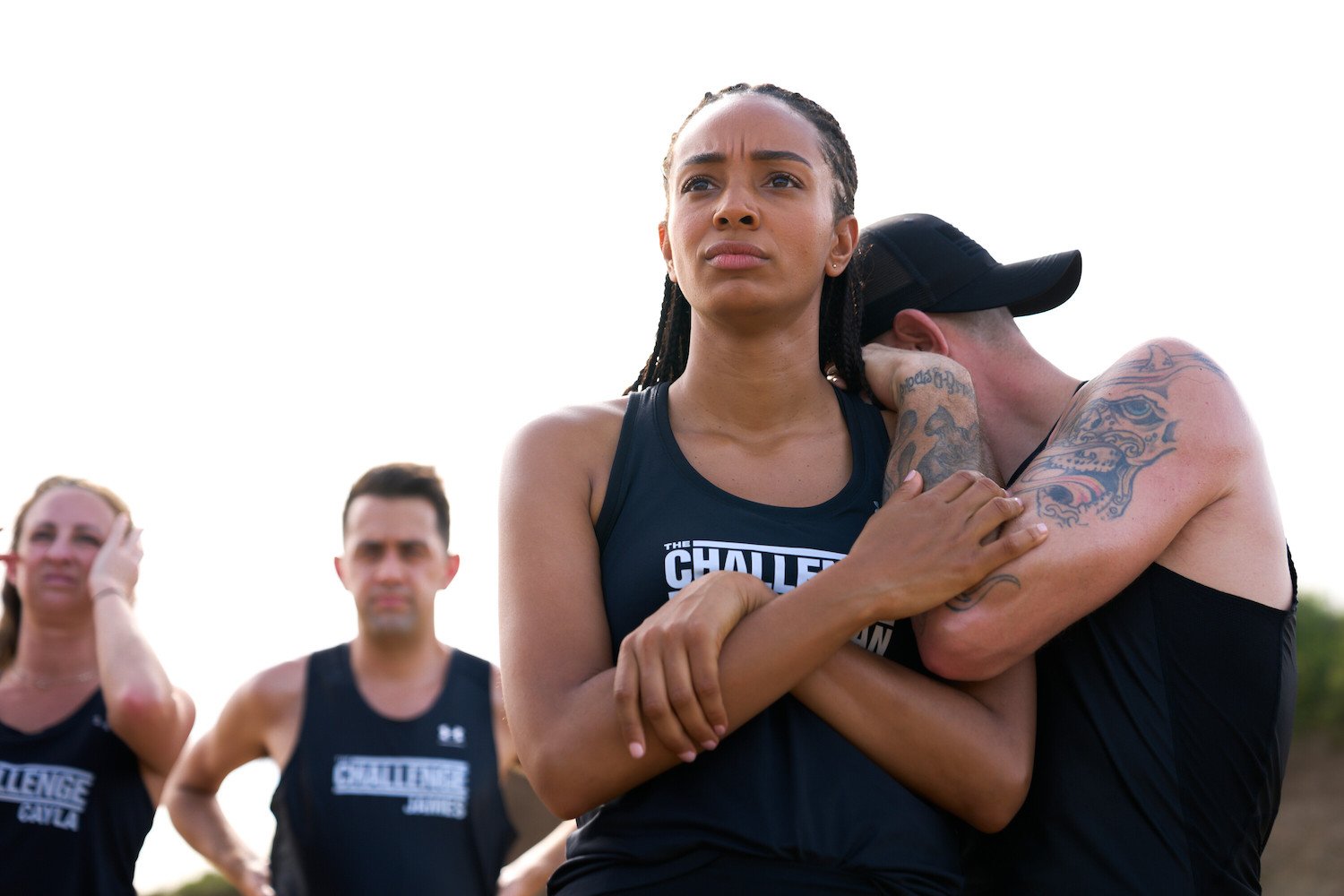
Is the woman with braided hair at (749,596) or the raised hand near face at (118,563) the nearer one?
the woman with braided hair at (749,596)

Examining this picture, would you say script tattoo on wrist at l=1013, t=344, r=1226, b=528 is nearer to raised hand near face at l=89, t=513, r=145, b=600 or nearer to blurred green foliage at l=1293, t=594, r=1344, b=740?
raised hand near face at l=89, t=513, r=145, b=600

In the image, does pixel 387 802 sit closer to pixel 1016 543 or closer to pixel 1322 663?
pixel 1016 543

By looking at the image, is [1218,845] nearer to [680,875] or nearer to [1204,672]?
[1204,672]

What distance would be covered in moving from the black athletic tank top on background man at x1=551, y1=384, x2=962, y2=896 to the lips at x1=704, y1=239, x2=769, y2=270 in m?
0.38

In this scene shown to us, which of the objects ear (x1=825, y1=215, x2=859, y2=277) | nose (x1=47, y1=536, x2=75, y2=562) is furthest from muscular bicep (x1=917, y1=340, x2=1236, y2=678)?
nose (x1=47, y1=536, x2=75, y2=562)

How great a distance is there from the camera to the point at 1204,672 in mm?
2723

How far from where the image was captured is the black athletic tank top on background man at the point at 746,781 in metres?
2.34

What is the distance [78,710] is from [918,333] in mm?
4163

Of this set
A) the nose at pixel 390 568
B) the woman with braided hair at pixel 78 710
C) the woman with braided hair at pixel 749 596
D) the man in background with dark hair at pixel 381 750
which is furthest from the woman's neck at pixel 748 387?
the nose at pixel 390 568

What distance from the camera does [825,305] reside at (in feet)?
10.5

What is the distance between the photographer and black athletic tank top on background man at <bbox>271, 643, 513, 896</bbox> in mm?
5859

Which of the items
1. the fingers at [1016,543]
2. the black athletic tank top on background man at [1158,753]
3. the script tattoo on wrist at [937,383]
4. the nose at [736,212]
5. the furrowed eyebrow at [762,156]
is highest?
the furrowed eyebrow at [762,156]

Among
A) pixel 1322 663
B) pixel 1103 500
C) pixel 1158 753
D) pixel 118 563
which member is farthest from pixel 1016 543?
pixel 1322 663

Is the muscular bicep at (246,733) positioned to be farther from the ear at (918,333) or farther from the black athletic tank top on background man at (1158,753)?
the black athletic tank top on background man at (1158,753)
